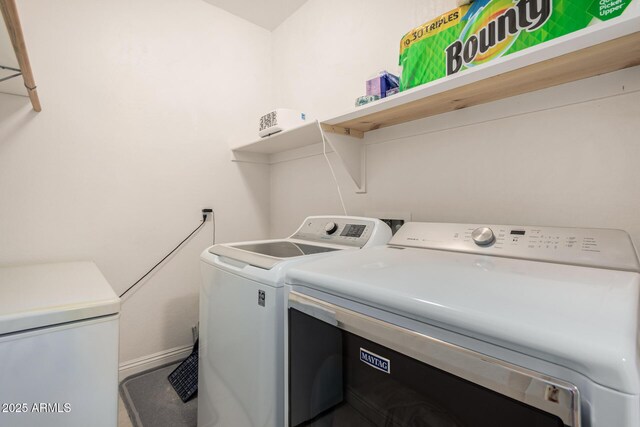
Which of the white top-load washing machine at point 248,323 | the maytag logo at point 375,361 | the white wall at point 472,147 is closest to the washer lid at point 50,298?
the white top-load washing machine at point 248,323

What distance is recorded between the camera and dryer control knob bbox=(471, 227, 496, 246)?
0.94 meters

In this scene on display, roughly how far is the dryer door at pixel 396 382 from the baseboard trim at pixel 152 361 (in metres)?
1.43

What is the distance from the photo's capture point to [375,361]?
660 mm

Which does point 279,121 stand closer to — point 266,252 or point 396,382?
point 266,252

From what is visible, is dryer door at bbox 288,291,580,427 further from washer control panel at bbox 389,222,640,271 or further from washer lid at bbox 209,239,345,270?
washer control panel at bbox 389,222,640,271

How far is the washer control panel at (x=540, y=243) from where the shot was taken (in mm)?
730

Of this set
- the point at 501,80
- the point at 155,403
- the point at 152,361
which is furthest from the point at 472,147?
the point at 152,361

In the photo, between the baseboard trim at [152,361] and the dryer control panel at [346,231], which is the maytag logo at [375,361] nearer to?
the dryer control panel at [346,231]

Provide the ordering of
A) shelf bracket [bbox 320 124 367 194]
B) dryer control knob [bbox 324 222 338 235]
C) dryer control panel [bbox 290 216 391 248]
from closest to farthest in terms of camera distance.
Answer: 1. dryer control panel [bbox 290 216 391 248]
2. dryer control knob [bbox 324 222 338 235]
3. shelf bracket [bbox 320 124 367 194]

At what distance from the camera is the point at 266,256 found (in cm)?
104

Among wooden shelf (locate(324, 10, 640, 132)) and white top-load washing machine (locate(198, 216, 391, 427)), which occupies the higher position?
wooden shelf (locate(324, 10, 640, 132))

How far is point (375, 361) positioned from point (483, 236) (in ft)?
1.85

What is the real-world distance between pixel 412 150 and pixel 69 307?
1.47 meters

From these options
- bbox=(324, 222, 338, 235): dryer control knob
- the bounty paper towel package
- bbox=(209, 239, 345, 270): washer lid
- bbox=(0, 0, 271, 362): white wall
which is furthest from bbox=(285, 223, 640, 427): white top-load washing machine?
bbox=(0, 0, 271, 362): white wall
